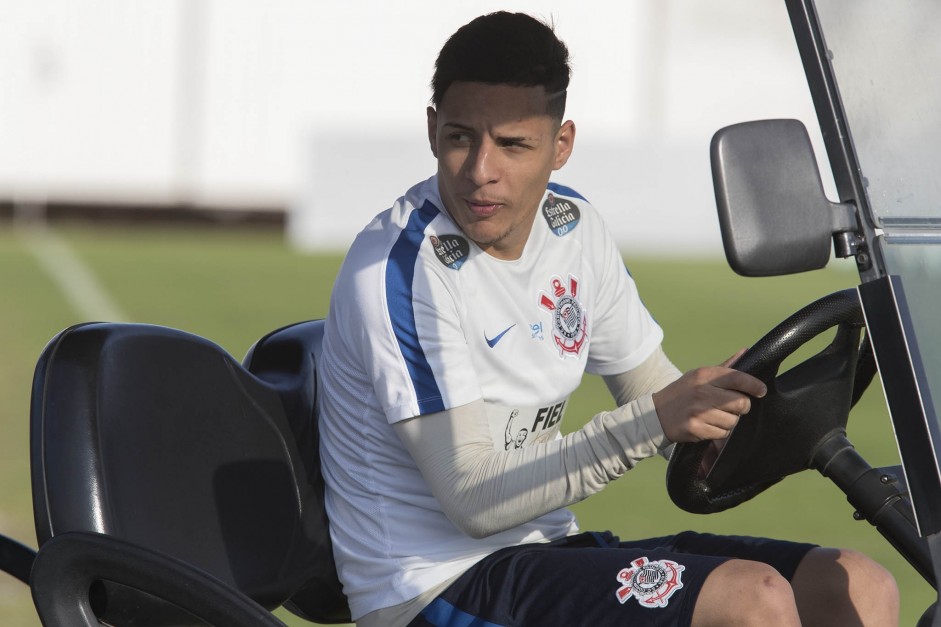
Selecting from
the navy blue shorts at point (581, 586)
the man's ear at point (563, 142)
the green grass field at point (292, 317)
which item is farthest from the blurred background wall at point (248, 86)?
the navy blue shorts at point (581, 586)

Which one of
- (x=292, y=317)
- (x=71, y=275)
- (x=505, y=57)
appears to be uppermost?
(x=505, y=57)

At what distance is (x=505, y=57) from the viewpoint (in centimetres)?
235

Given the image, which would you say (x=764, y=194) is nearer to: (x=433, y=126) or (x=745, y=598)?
(x=745, y=598)

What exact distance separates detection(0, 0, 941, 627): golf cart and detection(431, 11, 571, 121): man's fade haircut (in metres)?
0.57

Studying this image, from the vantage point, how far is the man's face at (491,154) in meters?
2.33

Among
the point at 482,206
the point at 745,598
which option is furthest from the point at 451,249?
the point at 745,598

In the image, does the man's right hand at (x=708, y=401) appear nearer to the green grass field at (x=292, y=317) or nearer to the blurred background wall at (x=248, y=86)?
the green grass field at (x=292, y=317)

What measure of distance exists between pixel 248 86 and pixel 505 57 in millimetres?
19275

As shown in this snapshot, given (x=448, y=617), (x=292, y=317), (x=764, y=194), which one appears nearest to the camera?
(x=764, y=194)

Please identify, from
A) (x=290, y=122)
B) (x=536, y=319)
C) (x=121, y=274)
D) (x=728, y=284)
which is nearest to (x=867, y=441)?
(x=536, y=319)

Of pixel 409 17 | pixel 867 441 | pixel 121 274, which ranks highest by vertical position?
pixel 409 17

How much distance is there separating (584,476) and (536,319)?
0.40 metres

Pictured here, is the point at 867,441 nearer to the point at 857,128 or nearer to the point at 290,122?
the point at 857,128

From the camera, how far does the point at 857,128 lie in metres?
1.87
